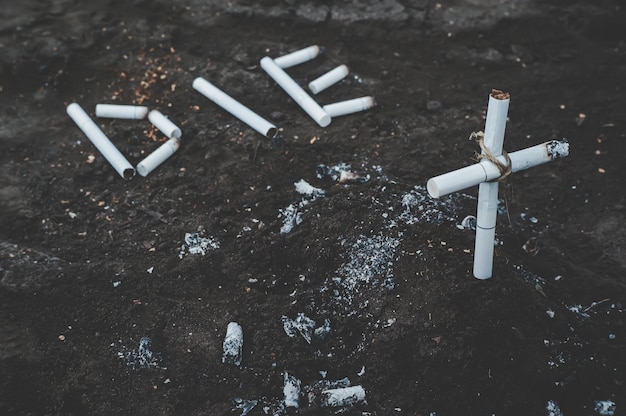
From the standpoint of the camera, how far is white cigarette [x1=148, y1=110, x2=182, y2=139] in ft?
17.4

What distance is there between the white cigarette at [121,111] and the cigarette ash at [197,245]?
1.61m

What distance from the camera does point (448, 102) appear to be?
561 cm

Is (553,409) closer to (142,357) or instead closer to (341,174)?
(341,174)

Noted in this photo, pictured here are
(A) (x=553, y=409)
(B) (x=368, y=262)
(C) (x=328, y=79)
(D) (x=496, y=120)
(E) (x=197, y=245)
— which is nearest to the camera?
(D) (x=496, y=120)

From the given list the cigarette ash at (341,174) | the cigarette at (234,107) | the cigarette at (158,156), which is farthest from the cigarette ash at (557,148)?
the cigarette at (158,156)

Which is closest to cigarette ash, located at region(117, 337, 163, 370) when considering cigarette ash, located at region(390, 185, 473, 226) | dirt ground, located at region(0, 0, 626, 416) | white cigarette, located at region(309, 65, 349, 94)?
dirt ground, located at region(0, 0, 626, 416)

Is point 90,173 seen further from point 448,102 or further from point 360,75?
point 448,102

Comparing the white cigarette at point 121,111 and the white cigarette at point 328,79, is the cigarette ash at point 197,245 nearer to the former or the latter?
the white cigarette at point 121,111

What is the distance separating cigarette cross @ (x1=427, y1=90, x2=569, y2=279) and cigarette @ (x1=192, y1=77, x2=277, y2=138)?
88.9 inches

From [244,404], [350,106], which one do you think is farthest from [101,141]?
[244,404]

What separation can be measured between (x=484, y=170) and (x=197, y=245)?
214cm

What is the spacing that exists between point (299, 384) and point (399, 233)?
4.13 feet

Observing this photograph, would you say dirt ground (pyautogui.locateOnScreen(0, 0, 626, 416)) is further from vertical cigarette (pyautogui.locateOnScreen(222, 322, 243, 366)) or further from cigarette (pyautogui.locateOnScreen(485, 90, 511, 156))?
cigarette (pyautogui.locateOnScreen(485, 90, 511, 156))

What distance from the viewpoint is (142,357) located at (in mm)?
3801
